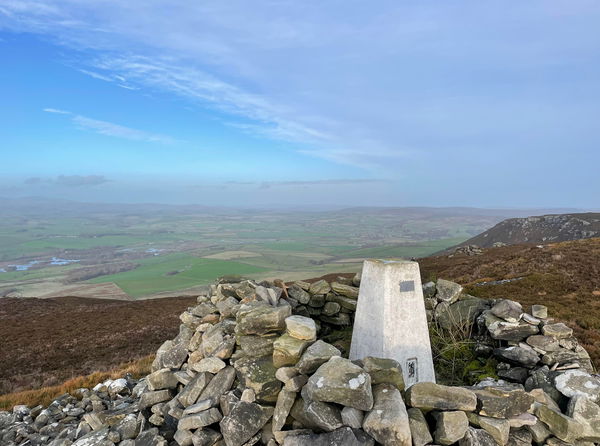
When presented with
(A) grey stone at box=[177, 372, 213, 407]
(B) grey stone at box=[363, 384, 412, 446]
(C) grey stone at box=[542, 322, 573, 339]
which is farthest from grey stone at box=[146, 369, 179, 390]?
(C) grey stone at box=[542, 322, 573, 339]

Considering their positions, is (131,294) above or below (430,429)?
below

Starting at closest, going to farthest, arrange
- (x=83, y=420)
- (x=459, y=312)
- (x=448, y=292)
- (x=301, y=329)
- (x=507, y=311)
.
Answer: (x=301, y=329), (x=83, y=420), (x=507, y=311), (x=459, y=312), (x=448, y=292)

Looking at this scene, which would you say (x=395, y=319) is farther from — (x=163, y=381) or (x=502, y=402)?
(x=163, y=381)

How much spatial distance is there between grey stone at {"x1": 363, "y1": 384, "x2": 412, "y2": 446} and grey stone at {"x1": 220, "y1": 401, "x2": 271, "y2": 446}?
212 centimetres

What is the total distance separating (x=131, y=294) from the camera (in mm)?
58156

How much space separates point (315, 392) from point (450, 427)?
7.55ft

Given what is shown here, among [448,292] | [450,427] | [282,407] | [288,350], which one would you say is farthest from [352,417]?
[448,292]

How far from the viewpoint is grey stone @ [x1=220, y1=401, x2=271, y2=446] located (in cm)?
648

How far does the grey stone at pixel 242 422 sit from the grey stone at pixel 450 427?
3.07m

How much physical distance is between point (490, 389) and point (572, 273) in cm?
2278

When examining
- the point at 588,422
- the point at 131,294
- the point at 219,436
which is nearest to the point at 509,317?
the point at 588,422

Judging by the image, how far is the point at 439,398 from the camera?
20.3ft

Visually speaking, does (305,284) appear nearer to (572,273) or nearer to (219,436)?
(219,436)

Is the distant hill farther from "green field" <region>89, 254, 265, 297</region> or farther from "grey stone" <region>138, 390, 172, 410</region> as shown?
"grey stone" <region>138, 390, 172, 410</region>
